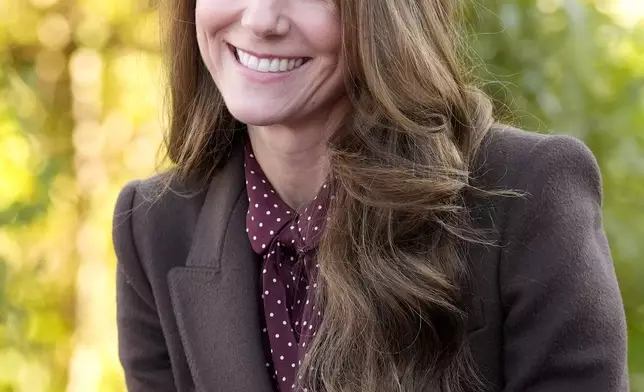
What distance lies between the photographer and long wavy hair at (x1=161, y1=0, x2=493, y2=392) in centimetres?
150

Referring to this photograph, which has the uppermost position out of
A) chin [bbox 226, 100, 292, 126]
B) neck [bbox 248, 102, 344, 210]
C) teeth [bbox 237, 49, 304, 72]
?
teeth [bbox 237, 49, 304, 72]

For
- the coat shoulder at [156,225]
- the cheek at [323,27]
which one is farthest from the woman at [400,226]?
the coat shoulder at [156,225]

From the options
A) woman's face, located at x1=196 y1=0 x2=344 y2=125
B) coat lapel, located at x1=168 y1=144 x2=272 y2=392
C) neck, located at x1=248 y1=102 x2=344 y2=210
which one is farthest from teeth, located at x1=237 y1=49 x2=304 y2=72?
coat lapel, located at x1=168 y1=144 x2=272 y2=392

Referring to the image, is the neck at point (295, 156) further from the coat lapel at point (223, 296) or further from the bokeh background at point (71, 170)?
the bokeh background at point (71, 170)

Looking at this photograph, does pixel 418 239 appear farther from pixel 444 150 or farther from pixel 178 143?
pixel 178 143

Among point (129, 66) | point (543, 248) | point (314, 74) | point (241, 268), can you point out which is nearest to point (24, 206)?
point (129, 66)

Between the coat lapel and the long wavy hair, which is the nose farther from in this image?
the coat lapel

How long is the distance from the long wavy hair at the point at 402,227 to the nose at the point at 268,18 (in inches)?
4.1

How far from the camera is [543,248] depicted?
1479 millimetres

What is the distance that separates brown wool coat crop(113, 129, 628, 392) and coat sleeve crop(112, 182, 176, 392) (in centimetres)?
11

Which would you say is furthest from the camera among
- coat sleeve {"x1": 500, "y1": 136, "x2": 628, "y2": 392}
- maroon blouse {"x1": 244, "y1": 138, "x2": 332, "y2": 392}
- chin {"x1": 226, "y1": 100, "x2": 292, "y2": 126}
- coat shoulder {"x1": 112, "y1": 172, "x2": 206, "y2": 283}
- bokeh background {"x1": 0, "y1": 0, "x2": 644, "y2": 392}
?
bokeh background {"x1": 0, "y1": 0, "x2": 644, "y2": 392}

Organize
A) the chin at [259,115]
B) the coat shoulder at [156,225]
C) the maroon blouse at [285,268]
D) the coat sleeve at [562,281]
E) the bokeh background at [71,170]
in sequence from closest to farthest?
the coat sleeve at [562,281] → the chin at [259,115] → the maroon blouse at [285,268] → the coat shoulder at [156,225] → the bokeh background at [71,170]

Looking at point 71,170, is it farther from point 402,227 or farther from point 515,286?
point 515,286

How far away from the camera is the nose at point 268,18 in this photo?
1.50 meters
